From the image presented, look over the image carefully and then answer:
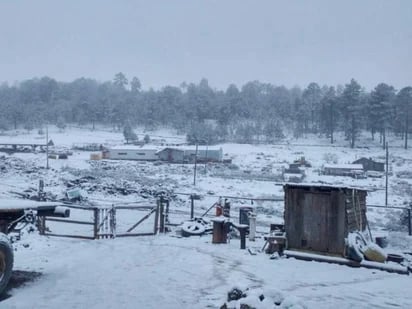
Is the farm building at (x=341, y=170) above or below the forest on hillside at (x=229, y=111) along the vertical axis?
below

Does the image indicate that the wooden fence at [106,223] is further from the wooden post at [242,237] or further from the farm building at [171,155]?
the farm building at [171,155]

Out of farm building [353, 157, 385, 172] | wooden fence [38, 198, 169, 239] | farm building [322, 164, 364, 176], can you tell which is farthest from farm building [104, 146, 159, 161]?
wooden fence [38, 198, 169, 239]

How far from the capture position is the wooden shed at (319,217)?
12.7m

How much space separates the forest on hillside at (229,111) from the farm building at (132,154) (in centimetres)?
1928

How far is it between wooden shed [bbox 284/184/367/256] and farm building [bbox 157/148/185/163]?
6379 cm

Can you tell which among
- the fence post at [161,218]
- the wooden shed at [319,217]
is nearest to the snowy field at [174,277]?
the fence post at [161,218]

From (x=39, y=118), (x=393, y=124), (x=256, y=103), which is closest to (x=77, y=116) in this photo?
(x=39, y=118)

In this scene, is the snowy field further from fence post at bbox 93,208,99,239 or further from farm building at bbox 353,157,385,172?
farm building at bbox 353,157,385,172

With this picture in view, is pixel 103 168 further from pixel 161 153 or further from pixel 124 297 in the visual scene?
pixel 124 297


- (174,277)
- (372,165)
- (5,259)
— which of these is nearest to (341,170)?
(372,165)

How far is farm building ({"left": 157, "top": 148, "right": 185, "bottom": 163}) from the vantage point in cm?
7756

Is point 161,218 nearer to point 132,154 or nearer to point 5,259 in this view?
point 5,259

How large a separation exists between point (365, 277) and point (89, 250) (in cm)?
751

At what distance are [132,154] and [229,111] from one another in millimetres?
66106
